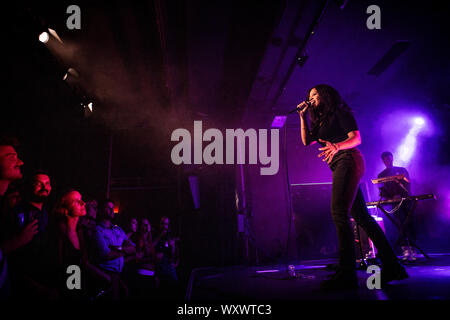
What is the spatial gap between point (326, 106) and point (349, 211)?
0.81 metres

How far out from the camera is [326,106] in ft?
6.12

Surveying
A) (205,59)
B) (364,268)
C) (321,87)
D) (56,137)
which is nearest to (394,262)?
(364,268)

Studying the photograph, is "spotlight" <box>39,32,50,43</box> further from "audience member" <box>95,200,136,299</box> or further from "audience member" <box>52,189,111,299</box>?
"audience member" <box>95,200,136,299</box>

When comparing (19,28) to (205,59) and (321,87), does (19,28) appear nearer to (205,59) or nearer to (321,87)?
(205,59)

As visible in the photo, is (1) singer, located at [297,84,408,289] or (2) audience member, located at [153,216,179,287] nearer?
(1) singer, located at [297,84,408,289]

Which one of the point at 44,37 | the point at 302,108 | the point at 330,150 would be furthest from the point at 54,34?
the point at 330,150

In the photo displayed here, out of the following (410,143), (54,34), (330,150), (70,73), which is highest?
(54,34)

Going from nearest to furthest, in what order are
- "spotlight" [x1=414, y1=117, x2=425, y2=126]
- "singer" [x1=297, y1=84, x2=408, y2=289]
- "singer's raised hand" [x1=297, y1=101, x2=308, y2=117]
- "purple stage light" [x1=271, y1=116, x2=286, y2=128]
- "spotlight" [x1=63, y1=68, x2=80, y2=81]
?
"singer" [x1=297, y1=84, x2=408, y2=289], "singer's raised hand" [x1=297, y1=101, x2=308, y2=117], "spotlight" [x1=63, y1=68, x2=80, y2=81], "purple stage light" [x1=271, y1=116, x2=286, y2=128], "spotlight" [x1=414, y1=117, x2=425, y2=126]

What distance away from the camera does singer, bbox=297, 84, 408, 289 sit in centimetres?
151

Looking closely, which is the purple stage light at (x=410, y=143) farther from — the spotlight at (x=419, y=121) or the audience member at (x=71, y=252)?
the audience member at (x=71, y=252)

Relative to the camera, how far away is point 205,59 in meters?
4.45

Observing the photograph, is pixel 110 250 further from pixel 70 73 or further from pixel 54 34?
pixel 54 34

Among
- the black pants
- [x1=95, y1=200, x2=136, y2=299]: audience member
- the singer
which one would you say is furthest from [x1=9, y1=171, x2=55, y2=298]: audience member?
the black pants

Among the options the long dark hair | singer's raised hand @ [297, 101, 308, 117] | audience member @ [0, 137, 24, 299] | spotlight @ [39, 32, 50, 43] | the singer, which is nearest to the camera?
the singer
